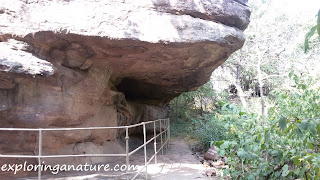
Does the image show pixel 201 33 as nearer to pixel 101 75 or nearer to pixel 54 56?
pixel 101 75

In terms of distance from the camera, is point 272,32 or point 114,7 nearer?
point 114,7

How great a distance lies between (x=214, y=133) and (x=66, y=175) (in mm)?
6008

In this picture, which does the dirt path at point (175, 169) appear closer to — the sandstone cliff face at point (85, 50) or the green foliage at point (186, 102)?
the sandstone cliff face at point (85, 50)

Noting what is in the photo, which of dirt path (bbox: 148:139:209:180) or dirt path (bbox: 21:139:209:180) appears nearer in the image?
dirt path (bbox: 21:139:209:180)

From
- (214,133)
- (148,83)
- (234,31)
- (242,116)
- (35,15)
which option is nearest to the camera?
(242,116)

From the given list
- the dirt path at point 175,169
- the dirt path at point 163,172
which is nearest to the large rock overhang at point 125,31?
the dirt path at point 163,172

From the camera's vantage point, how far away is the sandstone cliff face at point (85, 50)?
470 cm

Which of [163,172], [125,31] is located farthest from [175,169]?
[125,31]

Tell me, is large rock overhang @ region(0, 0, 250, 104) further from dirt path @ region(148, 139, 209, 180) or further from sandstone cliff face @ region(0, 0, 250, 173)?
dirt path @ region(148, 139, 209, 180)

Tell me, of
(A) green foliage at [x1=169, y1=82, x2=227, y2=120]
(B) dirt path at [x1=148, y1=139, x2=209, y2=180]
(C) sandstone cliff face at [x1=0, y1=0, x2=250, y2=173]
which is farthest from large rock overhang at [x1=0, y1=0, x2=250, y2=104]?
(A) green foliage at [x1=169, y1=82, x2=227, y2=120]

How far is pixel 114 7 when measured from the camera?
5082 millimetres

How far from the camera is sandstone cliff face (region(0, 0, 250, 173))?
470 centimetres

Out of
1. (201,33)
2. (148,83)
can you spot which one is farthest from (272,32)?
(201,33)

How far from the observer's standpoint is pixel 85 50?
5430 mm
